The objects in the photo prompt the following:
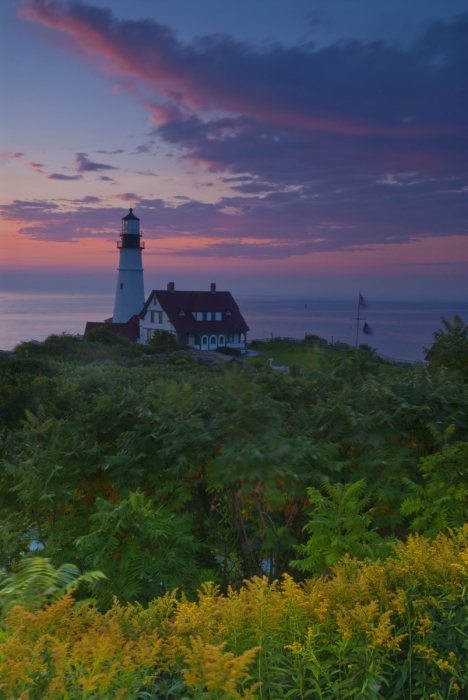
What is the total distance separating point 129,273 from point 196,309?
28.2 feet

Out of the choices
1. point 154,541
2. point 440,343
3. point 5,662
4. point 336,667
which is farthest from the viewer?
point 440,343

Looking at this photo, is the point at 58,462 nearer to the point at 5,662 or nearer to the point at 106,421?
the point at 106,421

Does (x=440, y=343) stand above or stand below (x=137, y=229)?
below

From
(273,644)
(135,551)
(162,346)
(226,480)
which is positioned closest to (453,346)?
(226,480)

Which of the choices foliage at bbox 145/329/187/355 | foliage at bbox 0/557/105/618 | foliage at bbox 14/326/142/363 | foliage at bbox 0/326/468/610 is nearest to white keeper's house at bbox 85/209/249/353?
foliage at bbox 145/329/187/355

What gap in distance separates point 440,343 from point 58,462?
3985 mm

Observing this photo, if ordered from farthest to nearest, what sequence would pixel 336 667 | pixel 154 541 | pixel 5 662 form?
pixel 154 541
pixel 336 667
pixel 5 662

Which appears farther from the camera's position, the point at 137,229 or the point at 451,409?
the point at 137,229

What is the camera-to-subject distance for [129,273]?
61094mm

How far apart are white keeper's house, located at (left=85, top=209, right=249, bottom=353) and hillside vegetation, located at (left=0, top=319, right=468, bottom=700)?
5194 cm

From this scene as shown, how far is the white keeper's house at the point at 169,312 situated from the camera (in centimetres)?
5756

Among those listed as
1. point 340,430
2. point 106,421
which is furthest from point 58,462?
point 340,430

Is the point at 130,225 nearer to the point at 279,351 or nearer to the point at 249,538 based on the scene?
the point at 279,351

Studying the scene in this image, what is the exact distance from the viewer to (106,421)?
432 centimetres
